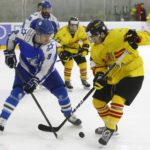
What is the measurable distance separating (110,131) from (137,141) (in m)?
0.30

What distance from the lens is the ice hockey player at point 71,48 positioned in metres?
5.39

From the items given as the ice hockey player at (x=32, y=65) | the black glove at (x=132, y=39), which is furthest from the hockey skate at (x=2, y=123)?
the black glove at (x=132, y=39)

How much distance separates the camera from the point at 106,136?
3162mm

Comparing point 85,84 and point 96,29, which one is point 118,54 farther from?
point 85,84

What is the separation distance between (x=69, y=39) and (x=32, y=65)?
194 centimetres

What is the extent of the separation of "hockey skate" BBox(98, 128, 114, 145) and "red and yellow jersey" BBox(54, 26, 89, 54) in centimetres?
238

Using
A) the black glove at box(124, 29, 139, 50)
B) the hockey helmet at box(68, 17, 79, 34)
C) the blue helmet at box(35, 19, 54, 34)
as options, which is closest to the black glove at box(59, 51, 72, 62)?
the hockey helmet at box(68, 17, 79, 34)

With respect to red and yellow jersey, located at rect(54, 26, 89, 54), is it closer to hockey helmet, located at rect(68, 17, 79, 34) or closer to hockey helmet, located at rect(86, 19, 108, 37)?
hockey helmet, located at rect(68, 17, 79, 34)

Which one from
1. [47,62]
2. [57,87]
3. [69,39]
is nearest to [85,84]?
[69,39]

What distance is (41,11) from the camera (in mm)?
5449

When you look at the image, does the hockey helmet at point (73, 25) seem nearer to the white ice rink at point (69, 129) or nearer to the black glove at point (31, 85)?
the white ice rink at point (69, 129)

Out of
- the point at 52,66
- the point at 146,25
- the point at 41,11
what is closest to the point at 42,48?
the point at 52,66

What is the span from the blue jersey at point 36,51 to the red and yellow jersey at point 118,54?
0.37m

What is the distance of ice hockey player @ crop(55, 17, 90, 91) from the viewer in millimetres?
5387
